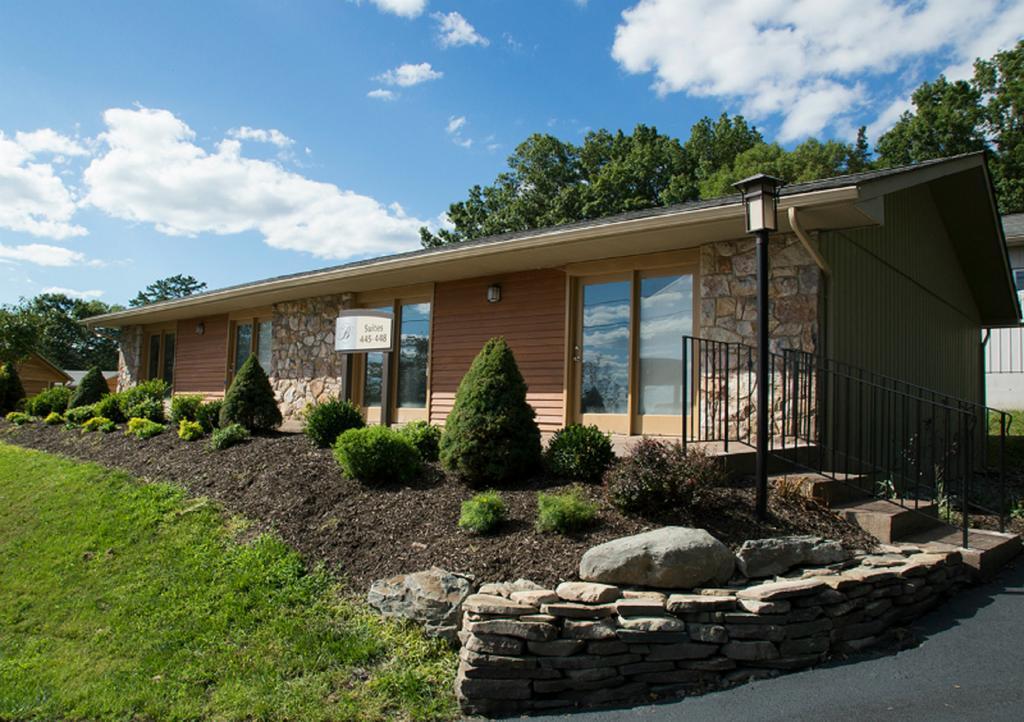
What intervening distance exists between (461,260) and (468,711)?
222 inches

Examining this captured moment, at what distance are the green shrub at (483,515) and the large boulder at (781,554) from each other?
4.79 ft

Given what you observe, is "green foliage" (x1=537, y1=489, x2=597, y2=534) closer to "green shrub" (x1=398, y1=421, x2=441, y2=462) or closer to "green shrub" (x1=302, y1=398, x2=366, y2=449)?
"green shrub" (x1=398, y1=421, x2=441, y2=462)

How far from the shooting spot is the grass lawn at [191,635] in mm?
3219

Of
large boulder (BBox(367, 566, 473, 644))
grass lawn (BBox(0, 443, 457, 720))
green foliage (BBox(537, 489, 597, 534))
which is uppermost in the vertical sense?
green foliage (BBox(537, 489, 597, 534))

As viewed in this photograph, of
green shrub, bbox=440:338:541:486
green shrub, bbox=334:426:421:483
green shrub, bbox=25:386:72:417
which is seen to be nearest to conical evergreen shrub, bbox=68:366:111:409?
green shrub, bbox=25:386:72:417

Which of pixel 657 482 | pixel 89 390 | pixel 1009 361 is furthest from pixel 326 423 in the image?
pixel 1009 361

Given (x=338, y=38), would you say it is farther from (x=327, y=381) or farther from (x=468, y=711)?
(x=468, y=711)

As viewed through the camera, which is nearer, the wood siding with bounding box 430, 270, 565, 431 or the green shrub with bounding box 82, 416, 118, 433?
the wood siding with bounding box 430, 270, 565, 431

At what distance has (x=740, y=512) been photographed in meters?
4.50

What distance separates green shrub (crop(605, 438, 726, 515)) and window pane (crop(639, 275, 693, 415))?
2391 mm

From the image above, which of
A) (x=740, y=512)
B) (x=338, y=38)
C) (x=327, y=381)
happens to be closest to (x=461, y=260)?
(x=338, y=38)

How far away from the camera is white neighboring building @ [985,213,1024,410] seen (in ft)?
52.2

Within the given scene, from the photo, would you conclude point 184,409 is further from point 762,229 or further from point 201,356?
point 762,229

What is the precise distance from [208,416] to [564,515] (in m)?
6.07
